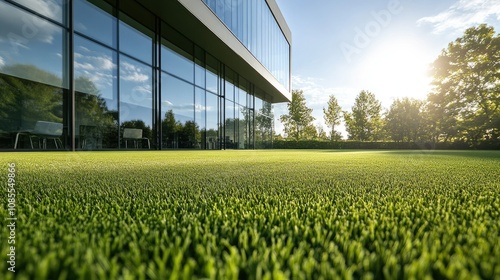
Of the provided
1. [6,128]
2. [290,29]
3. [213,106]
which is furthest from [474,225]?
[290,29]

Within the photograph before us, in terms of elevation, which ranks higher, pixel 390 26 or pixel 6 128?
pixel 390 26

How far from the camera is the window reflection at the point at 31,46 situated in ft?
18.1

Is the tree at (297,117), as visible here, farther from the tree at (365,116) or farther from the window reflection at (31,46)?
the window reflection at (31,46)

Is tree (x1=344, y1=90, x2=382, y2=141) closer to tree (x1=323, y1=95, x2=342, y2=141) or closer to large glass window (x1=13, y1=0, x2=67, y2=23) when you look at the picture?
tree (x1=323, y1=95, x2=342, y2=141)

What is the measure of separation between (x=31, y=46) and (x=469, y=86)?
93.7 feet

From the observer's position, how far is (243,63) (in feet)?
46.2

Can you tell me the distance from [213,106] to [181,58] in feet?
10.8

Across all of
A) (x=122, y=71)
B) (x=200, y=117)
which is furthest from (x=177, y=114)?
(x=122, y=71)

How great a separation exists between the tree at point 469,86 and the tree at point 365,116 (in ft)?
39.1

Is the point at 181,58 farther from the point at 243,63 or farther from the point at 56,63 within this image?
the point at 56,63

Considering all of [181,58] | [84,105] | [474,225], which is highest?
[181,58]

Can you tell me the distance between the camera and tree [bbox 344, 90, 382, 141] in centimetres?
3456

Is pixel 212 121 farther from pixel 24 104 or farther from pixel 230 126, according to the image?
pixel 24 104

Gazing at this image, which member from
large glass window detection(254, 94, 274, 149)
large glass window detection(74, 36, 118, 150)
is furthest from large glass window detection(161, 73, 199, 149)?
large glass window detection(254, 94, 274, 149)
